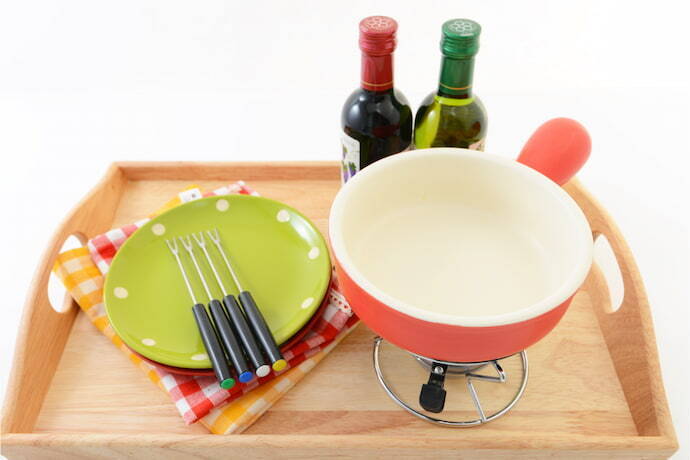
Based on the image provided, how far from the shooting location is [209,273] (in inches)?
31.9

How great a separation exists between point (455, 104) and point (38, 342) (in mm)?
571

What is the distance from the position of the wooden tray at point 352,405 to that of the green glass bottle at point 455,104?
236mm

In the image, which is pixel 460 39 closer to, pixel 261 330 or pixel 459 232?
pixel 459 232

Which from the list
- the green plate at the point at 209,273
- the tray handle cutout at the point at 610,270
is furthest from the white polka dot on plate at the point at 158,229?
the tray handle cutout at the point at 610,270

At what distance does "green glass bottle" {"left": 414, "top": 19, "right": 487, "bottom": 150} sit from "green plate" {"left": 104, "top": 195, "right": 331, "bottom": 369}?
0.66ft

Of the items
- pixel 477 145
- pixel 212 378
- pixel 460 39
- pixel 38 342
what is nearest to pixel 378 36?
pixel 460 39

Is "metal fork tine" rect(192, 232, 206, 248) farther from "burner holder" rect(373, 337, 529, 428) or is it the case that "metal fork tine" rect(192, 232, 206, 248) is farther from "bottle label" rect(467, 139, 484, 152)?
"bottle label" rect(467, 139, 484, 152)

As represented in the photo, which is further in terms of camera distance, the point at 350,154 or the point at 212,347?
the point at 350,154

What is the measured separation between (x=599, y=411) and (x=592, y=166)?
70 cm

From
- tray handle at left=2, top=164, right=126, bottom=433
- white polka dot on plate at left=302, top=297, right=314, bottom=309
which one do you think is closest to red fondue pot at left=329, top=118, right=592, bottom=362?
white polka dot on plate at left=302, top=297, right=314, bottom=309

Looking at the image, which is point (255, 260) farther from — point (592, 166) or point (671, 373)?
point (592, 166)

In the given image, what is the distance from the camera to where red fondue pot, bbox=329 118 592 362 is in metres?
0.61

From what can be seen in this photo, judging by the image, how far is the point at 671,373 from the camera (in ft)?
2.97

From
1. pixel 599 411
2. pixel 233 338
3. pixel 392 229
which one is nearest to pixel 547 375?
pixel 599 411
